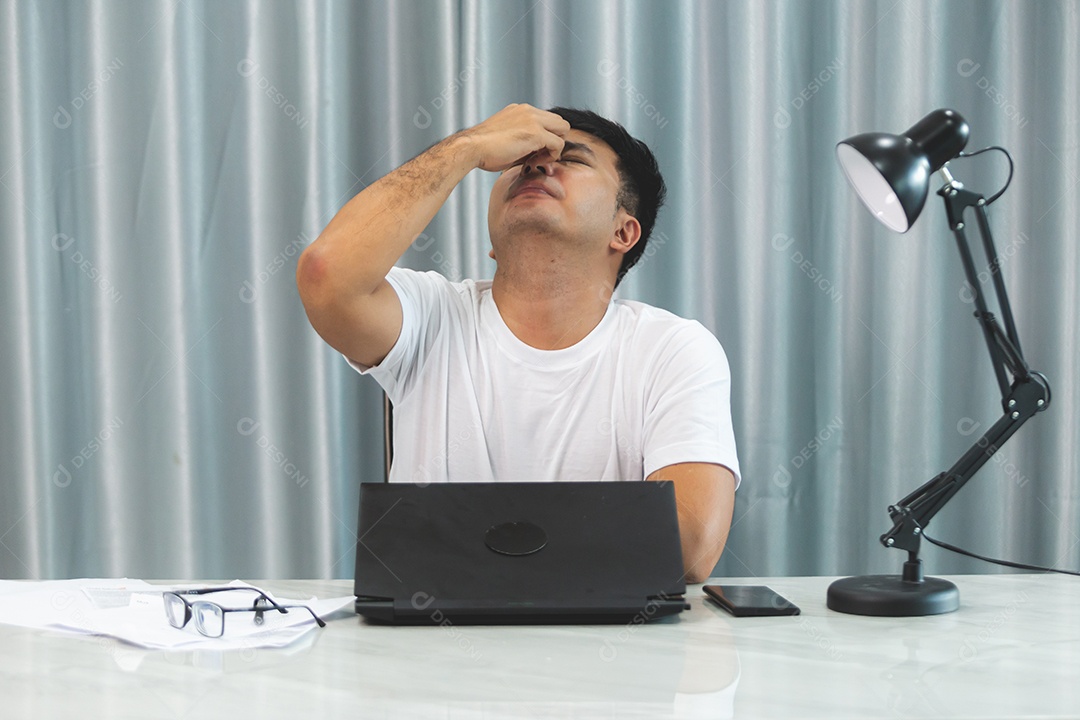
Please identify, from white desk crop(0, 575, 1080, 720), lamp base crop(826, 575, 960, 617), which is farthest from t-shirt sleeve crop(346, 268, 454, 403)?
lamp base crop(826, 575, 960, 617)

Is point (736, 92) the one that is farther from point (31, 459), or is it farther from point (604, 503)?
point (31, 459)

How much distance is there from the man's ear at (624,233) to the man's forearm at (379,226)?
35 centimetres

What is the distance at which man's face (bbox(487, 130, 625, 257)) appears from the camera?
4.85 ft

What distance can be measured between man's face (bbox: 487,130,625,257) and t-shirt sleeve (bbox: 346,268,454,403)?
15 cm

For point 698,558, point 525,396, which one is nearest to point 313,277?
point 525,396

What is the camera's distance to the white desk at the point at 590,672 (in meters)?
0.62

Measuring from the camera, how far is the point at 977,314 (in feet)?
3.33

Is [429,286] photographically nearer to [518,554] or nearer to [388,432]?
[388,432]

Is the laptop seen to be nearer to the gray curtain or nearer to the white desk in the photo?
the white desk

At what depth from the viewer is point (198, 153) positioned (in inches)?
80.7

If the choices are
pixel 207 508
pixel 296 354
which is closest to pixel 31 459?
pixel 207 508

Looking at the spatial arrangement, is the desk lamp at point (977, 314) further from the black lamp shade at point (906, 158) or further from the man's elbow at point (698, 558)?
the man's elbow at point (698, 558)

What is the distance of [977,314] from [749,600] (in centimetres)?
41

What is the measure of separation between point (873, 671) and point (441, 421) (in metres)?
0.82
